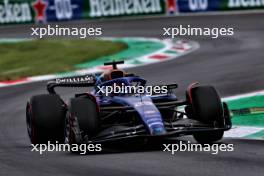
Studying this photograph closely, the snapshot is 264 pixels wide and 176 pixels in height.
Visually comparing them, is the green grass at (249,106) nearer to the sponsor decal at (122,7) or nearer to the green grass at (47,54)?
the green grass at (47,54)

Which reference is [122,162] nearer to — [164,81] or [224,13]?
[164,81]

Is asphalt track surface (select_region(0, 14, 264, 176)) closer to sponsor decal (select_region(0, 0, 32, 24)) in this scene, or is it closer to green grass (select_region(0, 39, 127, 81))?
sponsor decal (select_region(0, 0, 32, 24))

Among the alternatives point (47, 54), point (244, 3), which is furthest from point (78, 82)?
point (244, 3)

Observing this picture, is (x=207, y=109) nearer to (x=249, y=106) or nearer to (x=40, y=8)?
(x=249, y=106)

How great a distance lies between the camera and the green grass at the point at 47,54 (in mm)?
23312

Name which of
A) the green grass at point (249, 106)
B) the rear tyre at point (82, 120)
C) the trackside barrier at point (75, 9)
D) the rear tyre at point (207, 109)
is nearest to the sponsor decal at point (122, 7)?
the trackside barrier at point (75, 9)

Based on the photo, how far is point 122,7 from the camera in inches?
1425

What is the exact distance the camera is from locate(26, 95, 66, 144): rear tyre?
1221 cm

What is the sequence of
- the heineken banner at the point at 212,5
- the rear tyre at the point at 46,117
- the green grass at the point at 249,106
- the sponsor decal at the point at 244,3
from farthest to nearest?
1. the heineken banner at the point at 212,5
2. the sponsor decal at the point at 244,3
3. the green grass at the point at 249,106
4. the rear tyre at the point at 46,117

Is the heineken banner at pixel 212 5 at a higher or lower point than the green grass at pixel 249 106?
lower

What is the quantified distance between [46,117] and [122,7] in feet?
79.7

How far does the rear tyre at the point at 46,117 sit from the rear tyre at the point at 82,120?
86cm

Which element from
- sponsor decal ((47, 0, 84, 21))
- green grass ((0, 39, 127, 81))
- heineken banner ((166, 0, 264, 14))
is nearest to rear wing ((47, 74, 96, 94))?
green grass ((0, 39, 127, 81))

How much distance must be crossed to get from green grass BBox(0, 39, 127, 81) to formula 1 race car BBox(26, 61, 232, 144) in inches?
384
